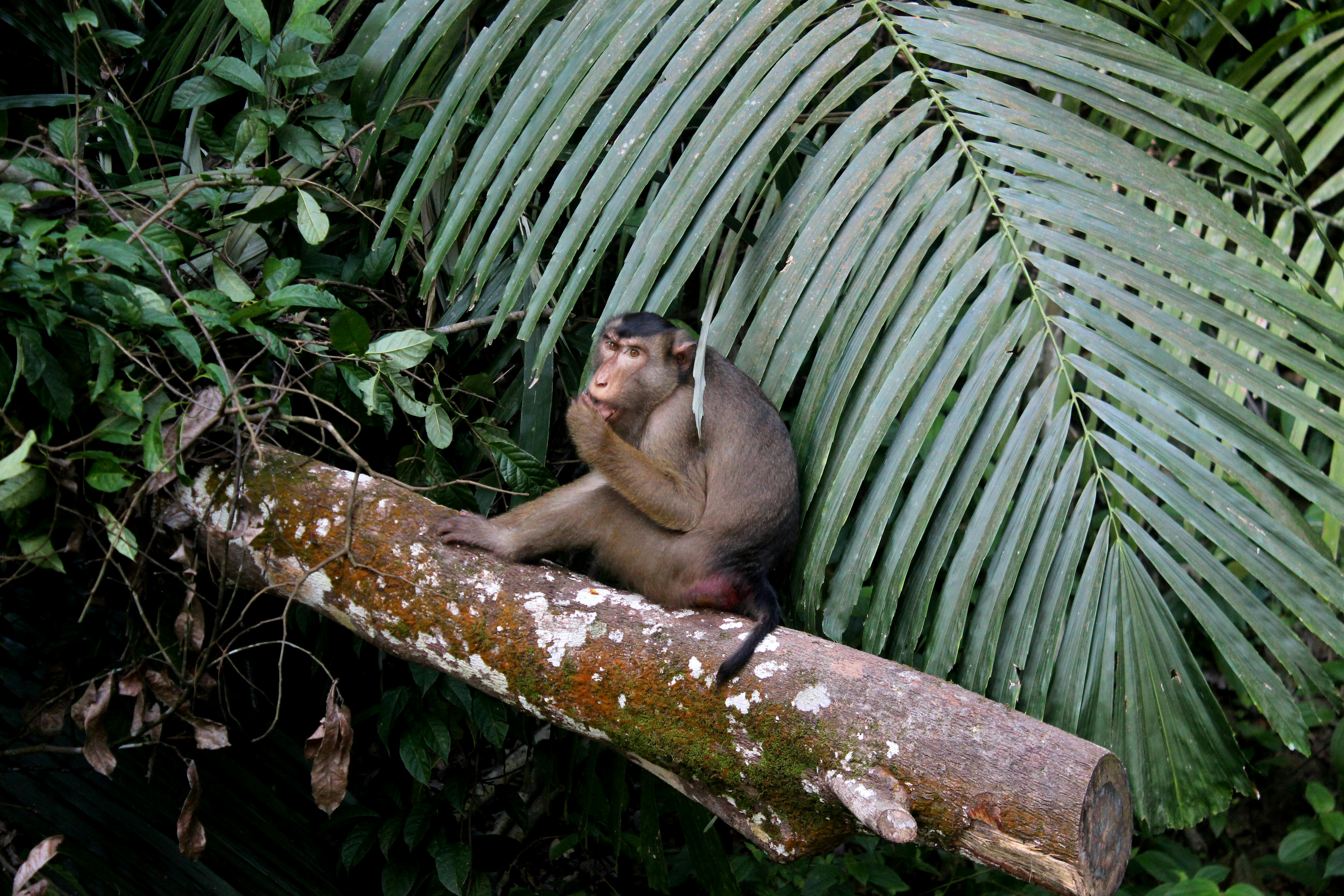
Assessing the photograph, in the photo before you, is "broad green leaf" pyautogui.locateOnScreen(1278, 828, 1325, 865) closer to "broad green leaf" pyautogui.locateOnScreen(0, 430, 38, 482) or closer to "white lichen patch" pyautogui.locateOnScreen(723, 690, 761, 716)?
"white lichen patch" pyautogui.locateOnScreen(723, 690, 761, 716)

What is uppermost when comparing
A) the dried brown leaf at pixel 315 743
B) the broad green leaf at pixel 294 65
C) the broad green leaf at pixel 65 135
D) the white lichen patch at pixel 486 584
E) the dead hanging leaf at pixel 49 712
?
the broad green leaf at pixel 294 65

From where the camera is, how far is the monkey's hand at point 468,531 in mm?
2477

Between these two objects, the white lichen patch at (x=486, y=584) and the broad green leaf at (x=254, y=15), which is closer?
the white lichen patch at (x=486, y=584)

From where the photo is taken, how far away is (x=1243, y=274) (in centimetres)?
238

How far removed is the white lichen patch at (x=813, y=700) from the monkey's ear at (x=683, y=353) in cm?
134

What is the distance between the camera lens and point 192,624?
7.98 ft

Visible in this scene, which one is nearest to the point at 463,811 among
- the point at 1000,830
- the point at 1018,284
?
the point at 1000,830

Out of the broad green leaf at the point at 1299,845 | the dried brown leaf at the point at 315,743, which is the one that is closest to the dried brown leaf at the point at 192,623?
the dried brown leaf at the point at 315,743

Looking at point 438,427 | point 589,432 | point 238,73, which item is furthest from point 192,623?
point 238,73

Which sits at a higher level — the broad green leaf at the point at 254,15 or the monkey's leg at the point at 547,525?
the broad green leaf at the point at 254,15

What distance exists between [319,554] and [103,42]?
1.99m

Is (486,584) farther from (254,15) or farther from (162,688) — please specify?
(254,15)

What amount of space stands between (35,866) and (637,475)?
5.22 ft

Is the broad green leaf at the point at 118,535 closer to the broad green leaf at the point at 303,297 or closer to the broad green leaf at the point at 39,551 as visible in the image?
the broad green leaf at the point at 39,551
